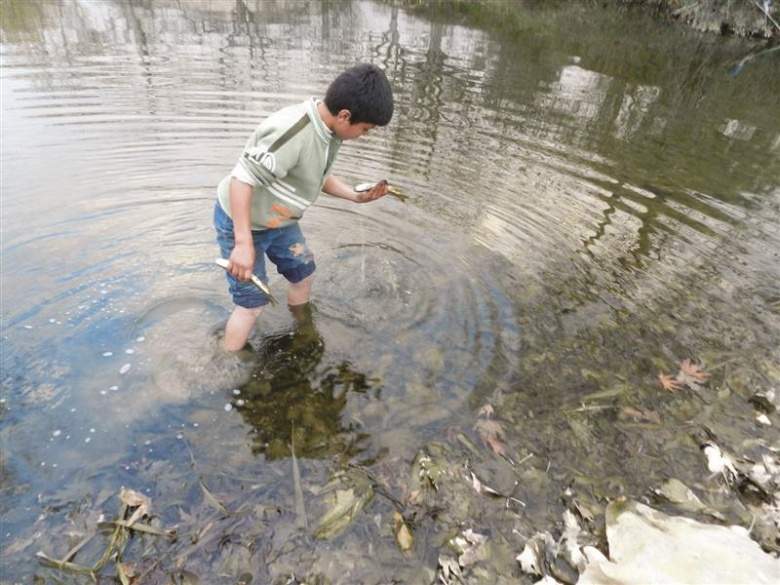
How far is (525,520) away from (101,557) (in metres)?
2.08

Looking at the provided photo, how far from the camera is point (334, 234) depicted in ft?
17.0

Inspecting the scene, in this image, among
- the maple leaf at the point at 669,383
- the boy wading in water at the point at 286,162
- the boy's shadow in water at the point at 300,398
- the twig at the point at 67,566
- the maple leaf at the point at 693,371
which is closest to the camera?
the twig at the point at 67,566

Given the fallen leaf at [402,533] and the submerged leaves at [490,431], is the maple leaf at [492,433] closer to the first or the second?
the submerged leaves at [490,431]

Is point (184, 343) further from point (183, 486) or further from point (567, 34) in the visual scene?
point (567, 34)

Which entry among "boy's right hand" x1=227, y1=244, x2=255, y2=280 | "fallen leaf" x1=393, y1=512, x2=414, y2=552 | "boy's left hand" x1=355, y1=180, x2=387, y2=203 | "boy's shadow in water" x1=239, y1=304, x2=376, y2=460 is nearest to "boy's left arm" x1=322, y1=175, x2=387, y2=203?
"boy's left hand" x1=355, y1=180, x2=387, y2=203

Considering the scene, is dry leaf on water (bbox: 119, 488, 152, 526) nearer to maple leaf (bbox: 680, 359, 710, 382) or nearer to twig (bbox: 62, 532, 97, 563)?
twig (bbox: 62, 532, 97, 563)

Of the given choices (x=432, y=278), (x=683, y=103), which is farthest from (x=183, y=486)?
(x=683, y=103)

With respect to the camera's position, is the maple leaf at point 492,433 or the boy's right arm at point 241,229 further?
the maple leaf at point 492,433

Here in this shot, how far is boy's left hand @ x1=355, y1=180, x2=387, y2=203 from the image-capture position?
3.44 metres

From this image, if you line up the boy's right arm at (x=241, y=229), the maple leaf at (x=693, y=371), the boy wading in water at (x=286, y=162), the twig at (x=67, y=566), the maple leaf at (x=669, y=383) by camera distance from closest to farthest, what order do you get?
the twig at (x=67, y=566) < the boy wading in water at (x=286, y=162) < the boy's right arm at (x=241, y=229) < the maple leaf at (x=669, y=383) < the maple leaf at (x=693, y=371)

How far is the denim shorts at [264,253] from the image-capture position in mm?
3188

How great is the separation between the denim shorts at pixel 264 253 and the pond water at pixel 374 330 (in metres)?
0.49

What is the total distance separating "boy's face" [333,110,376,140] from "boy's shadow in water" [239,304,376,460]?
5.39ft

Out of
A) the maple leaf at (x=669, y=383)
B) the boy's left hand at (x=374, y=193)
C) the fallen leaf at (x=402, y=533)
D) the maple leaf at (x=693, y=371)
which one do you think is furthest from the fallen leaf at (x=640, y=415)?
the boy's left hand at (x=374, y=193)
